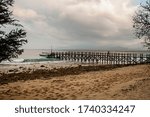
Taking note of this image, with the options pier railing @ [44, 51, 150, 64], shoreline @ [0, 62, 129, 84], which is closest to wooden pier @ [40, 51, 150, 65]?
pier railing @ [44, 51, 150, 64]

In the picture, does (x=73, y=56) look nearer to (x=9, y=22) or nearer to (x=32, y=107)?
(x=9, y=22)

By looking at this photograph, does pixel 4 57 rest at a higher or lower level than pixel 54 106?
higher

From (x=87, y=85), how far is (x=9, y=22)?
589 centimetres

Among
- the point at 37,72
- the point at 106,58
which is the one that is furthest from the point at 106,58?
the point at 37,72

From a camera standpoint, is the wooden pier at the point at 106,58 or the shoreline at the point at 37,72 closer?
the shoreline at the point at 37,72

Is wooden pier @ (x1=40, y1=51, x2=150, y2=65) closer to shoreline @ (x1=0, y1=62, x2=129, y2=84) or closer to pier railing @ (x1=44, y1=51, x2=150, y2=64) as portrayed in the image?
pier railing @ (x1=44, y1=51, x2=150, y2=64)

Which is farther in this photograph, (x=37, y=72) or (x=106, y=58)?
(x=106, y=58)

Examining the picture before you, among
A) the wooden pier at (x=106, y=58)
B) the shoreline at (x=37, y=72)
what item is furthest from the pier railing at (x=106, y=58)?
the shoreline at (x=37, y=72)

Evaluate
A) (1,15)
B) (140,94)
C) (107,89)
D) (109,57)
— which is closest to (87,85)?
(107,89)

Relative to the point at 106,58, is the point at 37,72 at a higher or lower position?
lower

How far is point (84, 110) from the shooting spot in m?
9.91

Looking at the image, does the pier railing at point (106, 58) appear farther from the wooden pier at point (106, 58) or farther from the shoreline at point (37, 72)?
the shoreline at point (37, 72)

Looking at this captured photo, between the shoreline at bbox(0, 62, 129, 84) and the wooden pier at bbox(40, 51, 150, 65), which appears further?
the wooden pier at bbox(40, 51, 150, 65)

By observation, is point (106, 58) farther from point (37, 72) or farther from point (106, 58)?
point (37, 72)
